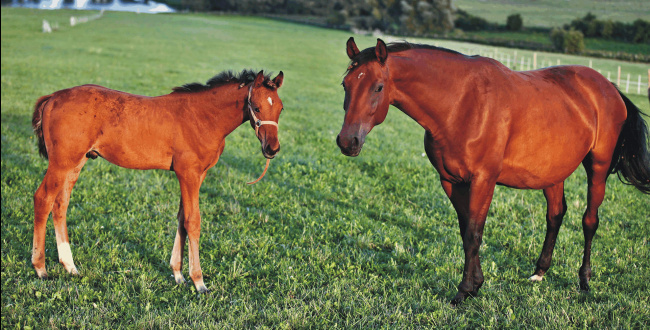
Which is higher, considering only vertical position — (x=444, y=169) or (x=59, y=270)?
(x=444, y=169)

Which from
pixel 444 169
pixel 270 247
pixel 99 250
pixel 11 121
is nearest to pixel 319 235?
pixel 270 247

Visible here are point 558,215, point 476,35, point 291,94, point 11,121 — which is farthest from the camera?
point 476,35

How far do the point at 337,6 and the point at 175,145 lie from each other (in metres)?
92.8

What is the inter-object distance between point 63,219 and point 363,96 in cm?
365

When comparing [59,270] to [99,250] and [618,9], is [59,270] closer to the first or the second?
[99,250]

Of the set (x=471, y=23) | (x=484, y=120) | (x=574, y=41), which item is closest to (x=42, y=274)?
(x=484, y=120)

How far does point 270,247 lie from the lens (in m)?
6.01

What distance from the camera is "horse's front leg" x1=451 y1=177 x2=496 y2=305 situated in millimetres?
4383

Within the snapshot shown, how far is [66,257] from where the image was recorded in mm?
5086

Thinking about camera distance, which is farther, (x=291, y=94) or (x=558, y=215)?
(x=291, y=94)

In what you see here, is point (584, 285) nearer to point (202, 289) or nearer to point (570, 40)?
point (202, 289)

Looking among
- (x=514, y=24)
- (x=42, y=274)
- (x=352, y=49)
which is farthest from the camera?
(x=514, y=24)

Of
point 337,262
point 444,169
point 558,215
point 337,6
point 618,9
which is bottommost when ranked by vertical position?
point 337,262

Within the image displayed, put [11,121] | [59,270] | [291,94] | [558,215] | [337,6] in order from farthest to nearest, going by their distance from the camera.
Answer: [337,6] → [291,94] → [11,121] → [558,215] → [59,270]
